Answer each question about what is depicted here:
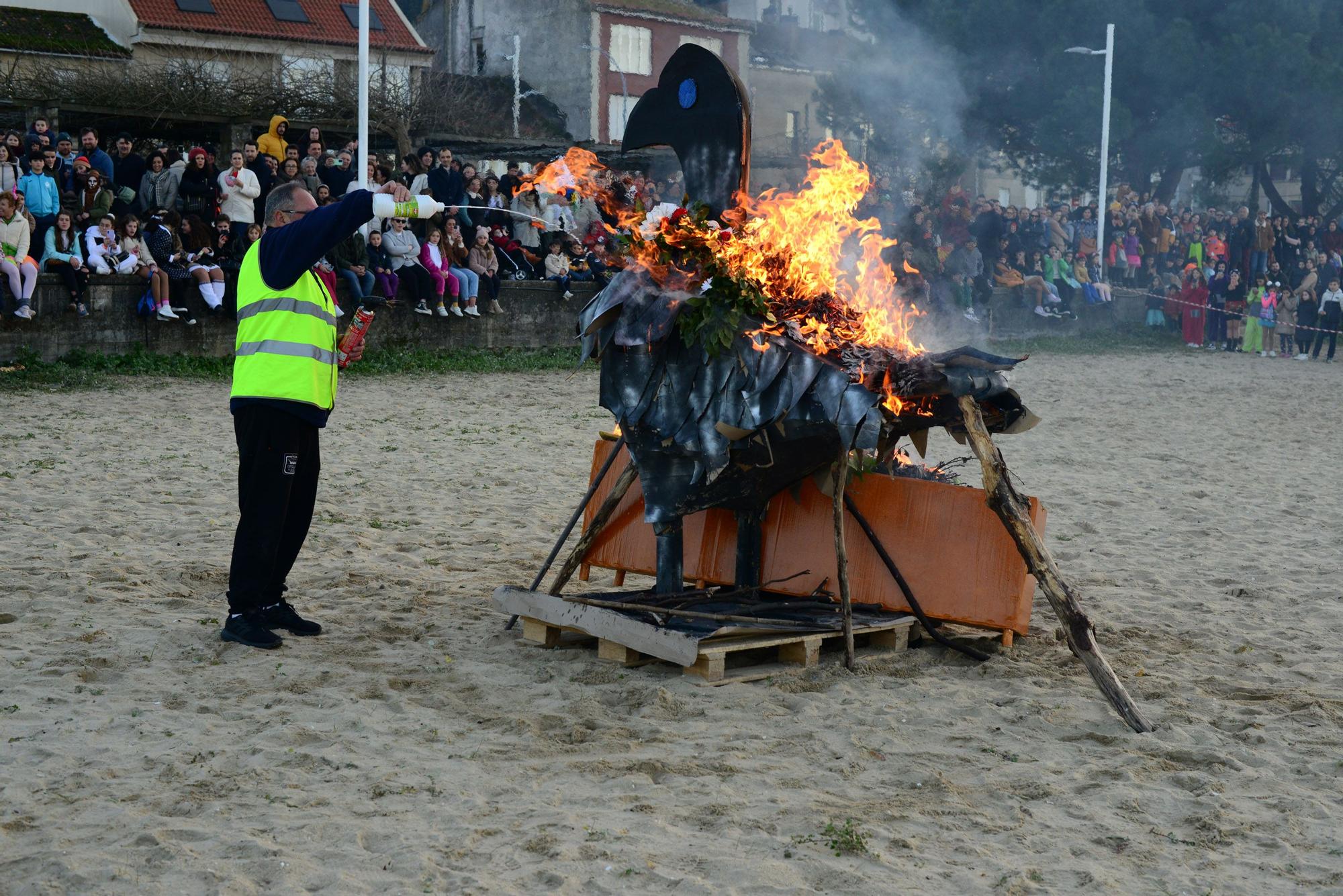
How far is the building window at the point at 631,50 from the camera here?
4484 centimetres

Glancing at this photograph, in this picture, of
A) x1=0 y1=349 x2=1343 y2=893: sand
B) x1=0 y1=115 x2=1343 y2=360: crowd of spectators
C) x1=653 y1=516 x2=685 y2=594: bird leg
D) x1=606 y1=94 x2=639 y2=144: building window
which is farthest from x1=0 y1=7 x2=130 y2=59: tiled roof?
x1=653 y1=516 x2=685 y2=594: bird leg

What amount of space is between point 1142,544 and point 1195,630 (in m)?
2.11

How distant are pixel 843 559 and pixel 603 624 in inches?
44.1

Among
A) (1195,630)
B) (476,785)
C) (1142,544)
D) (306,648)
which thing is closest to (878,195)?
(1142,544)

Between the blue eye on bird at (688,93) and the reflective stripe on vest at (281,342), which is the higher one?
the blue eye on bird at (688,93)

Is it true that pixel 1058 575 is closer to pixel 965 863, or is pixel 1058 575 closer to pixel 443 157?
pixel 965 863

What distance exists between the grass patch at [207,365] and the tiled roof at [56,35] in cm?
1316

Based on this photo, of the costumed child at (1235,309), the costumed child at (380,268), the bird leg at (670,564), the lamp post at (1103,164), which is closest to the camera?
the bird leg at (670,564)

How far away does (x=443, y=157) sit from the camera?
1755 centimetres

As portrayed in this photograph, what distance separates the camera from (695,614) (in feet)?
20.4

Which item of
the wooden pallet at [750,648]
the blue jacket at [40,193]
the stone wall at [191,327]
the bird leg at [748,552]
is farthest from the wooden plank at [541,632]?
the blue jacket at [40,193]

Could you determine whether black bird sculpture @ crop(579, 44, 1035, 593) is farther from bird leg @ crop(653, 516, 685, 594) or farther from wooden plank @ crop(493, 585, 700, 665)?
wooden plank @ crop(493, 585, 700, 665)

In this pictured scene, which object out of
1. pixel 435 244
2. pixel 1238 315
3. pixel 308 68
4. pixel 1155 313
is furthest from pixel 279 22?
pixel 1238 315

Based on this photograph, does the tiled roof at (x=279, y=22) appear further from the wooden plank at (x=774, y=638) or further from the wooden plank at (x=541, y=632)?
the wooden plank at (x=774, y=638)
